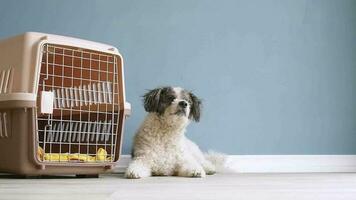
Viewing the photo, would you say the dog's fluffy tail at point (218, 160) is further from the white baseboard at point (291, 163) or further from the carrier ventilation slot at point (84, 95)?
the carrier ventilation slot at point (84, 95)

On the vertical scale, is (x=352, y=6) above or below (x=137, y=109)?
above

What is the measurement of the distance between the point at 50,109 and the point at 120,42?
3.21 feet

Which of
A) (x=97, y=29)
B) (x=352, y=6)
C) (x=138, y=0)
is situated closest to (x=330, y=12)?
(x=352, y=6)

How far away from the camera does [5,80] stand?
233 cm

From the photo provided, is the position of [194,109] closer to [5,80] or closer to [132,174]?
[132,174]

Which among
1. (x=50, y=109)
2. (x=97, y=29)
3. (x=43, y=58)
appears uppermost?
(x=97, y=29)

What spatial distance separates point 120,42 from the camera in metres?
3.13

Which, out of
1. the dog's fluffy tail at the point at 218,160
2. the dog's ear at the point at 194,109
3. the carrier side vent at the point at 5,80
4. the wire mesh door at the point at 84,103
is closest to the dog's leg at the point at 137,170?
the wire mesh door at the point at 84,103

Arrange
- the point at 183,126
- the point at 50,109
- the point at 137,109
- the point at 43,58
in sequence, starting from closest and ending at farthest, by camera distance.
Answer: the point at 50,109 → the point at 43,58 → the point at 183,126 → the point at 137,109

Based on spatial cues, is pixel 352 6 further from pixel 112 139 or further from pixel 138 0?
pixel 112 139

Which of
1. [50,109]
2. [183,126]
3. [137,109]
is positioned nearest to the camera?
[50,109]

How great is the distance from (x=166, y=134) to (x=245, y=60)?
2.82ft

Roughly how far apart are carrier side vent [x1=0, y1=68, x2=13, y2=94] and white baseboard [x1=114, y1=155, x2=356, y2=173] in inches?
56.0

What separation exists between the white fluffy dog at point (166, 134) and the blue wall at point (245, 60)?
0.42 meters
